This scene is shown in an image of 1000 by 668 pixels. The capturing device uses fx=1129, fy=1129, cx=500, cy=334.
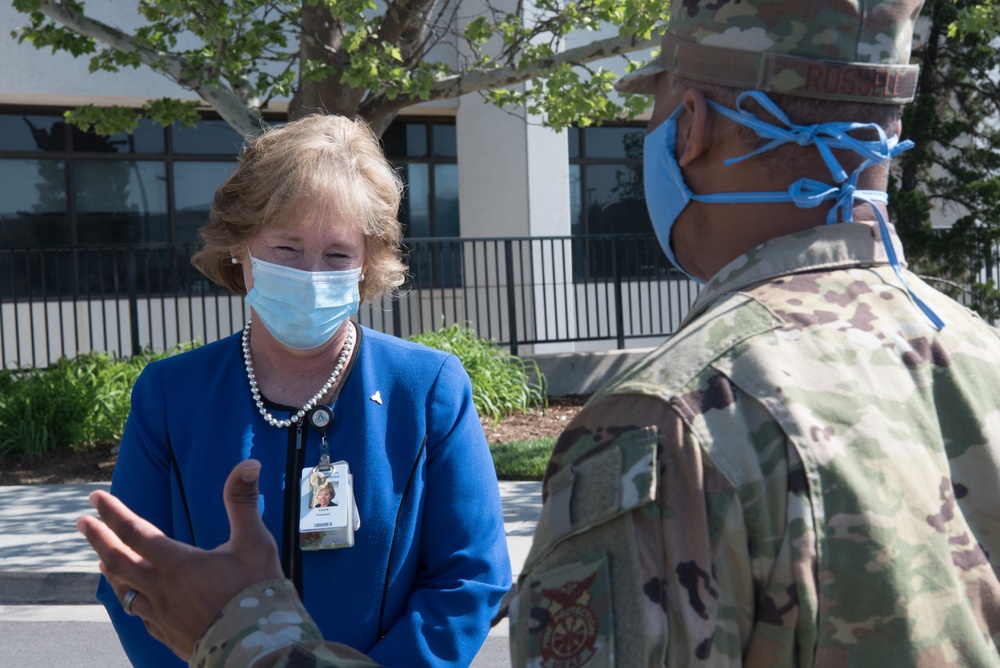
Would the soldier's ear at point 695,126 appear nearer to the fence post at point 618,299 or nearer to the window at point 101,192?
the window at point 101,192

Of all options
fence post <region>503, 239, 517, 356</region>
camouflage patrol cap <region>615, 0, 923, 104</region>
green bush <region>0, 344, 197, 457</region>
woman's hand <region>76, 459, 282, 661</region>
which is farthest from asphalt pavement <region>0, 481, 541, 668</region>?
fence post <region>503, 239, 517, 356</region>

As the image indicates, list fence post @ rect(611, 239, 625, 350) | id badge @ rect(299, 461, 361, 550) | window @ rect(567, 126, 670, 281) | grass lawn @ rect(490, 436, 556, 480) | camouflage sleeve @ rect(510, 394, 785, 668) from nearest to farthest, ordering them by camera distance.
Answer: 1. camouflage sleeve @ rect(510, 394, 785, 668)
2. id badge @ rect(299, 461, 361, 550)
3. grass lawn @ rect(490, 436, 556, 480)
4. fence post @ rect(611, 239, 625, 350)
5. window @ rect(567, 126, 670, 281)

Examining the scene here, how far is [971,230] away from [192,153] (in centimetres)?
963

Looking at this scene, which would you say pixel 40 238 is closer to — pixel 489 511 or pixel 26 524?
pixel 26 524

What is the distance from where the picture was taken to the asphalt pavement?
5.43 metres

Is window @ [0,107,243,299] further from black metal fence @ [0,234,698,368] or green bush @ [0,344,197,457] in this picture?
green bush @ [0,344,197,457]

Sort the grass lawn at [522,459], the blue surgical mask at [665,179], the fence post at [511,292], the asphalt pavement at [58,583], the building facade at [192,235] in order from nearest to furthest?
the blue surgical mask at [665,179] → the asphalt pavement at [58,583] → the grass lawn at [522,459] → the building facade at [192,235] → the fence post at [511,292]

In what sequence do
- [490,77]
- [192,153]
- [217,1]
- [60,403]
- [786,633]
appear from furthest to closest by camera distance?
[192,153] < [60,403] < [490,77] < [217,1] < [786,633]

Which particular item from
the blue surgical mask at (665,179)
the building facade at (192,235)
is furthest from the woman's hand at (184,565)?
the building facade at (192,235)

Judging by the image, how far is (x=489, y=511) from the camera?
98.4 inches

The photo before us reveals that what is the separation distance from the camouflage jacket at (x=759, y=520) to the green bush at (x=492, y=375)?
9.46m

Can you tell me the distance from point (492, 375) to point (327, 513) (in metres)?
9.14

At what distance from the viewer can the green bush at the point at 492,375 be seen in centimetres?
1111

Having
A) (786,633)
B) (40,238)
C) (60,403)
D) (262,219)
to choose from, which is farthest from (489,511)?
(40,238)
